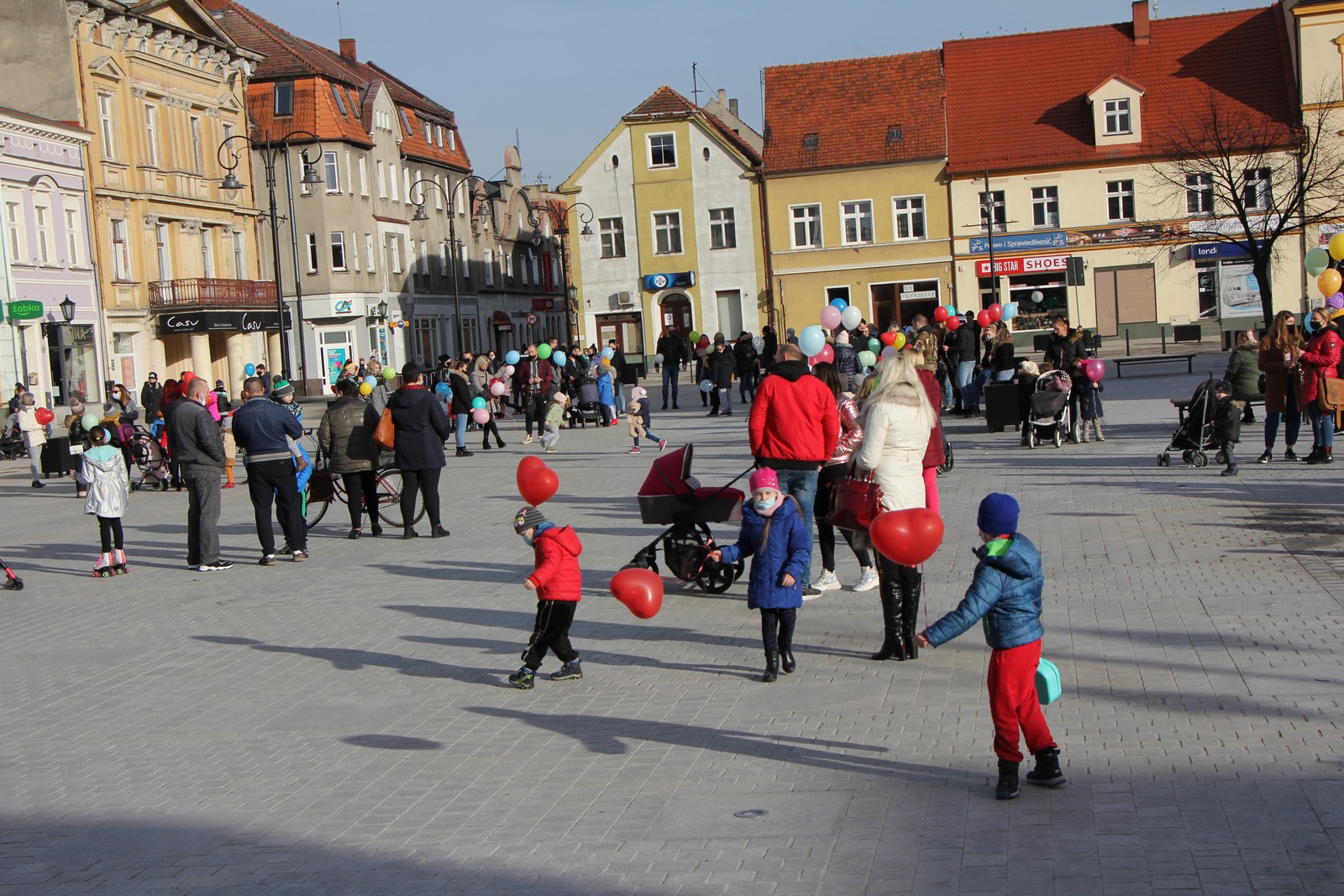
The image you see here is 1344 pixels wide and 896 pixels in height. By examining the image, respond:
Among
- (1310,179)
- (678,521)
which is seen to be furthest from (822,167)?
(678,521)

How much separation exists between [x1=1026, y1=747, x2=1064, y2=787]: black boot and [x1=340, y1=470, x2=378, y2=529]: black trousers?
10821mm

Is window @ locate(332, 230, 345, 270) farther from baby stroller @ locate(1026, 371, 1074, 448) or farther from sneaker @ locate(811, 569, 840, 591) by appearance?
sneaker @ locate(811, 569, 840, 591)

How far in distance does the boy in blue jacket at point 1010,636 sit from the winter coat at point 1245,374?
12358mm

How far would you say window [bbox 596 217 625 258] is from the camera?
59312mm

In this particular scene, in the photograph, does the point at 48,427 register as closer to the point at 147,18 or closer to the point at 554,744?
the point at 147,18

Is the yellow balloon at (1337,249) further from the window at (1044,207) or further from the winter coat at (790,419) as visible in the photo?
the window at (1044,207)

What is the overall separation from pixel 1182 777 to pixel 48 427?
3566 centimetres

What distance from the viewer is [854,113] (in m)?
56.8

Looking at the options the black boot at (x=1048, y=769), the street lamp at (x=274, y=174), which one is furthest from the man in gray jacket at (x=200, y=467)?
the street lamp at (x=274, y=174)

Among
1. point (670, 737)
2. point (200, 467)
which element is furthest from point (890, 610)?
point (200, 467)

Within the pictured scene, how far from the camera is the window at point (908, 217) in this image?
55625mm

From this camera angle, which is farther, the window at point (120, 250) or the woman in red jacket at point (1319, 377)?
the window at point (120, 250)

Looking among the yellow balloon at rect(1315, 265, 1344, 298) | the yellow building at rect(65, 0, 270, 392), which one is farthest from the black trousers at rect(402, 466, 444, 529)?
the yellow building at rect(65, 0, 270, 392)

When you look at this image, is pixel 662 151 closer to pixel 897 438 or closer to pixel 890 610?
pixel 897 438
